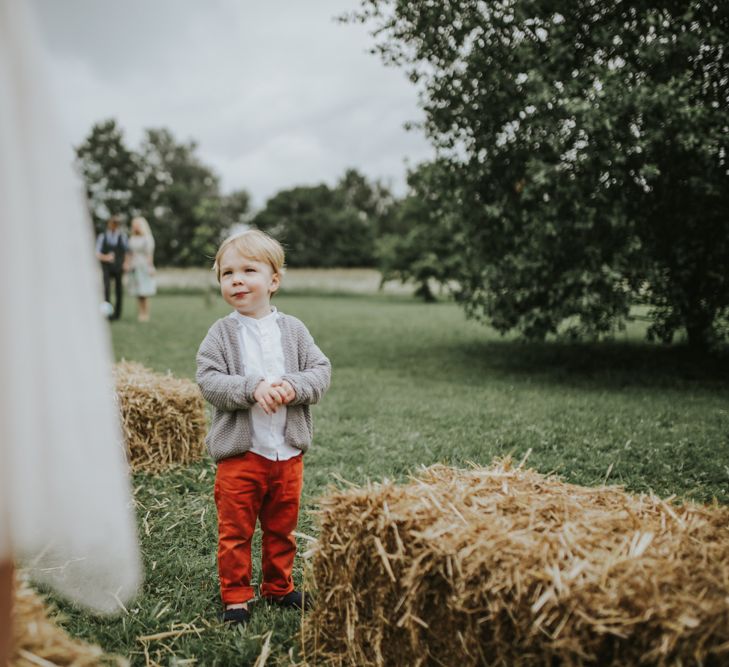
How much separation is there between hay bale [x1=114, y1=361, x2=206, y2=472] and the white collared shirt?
7.60 feet

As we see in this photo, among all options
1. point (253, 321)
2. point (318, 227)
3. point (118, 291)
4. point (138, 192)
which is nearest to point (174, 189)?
point (138, 192)

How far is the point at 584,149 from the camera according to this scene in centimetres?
927

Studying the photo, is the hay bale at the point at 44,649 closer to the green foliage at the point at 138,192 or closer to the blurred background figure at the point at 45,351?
the blurred background figure at the point at 45,351

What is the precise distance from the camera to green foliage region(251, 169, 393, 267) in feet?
245

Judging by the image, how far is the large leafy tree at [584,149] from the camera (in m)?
8.83

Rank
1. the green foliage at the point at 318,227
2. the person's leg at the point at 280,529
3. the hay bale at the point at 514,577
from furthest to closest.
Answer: the green foliage at the point at 318,227
the person's leg at the point at 280,529
the hay bale at the point at 514,577

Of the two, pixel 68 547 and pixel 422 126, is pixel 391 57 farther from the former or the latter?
pixel 68 547

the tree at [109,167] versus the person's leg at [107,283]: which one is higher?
the tree at [109,167]

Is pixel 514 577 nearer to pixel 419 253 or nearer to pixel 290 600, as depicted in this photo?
pixel 290 600

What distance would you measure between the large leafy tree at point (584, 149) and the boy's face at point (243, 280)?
21.6 feet

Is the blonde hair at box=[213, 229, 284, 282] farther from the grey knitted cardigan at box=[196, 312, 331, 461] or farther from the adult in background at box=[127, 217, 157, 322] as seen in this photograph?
the adult in background at box=[127, 217, 157, 322]

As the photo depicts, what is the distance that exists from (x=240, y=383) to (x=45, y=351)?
5.18 feet

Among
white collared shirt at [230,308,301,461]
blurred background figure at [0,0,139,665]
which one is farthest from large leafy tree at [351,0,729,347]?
blurred background figure at [0,0,139,665]

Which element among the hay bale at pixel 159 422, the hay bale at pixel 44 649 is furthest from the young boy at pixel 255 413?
the hay bale at pixel 159 422
